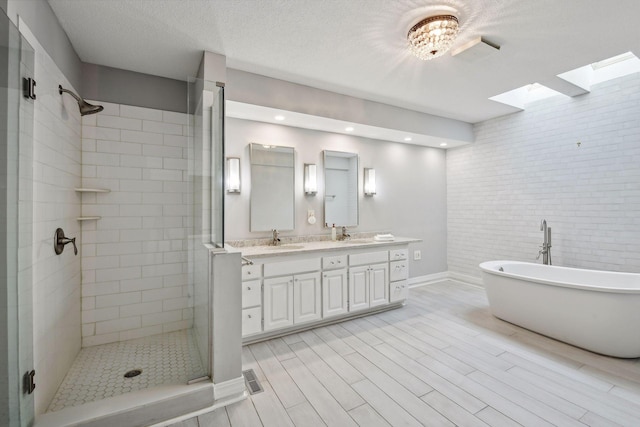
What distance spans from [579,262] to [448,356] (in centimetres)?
247

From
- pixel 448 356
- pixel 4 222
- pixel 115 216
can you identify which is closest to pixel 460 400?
pixel 448 356

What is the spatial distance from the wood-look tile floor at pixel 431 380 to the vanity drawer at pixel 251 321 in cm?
19

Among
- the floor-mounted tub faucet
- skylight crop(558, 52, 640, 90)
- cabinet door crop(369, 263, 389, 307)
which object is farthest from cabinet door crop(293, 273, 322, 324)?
skylight crop(558, 52, 640, 90)

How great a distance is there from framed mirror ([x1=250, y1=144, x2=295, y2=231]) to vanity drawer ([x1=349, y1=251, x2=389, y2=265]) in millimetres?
877

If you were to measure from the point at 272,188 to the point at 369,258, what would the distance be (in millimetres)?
1491

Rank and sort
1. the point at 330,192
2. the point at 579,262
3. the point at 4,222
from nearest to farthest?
the point at 4,222, the point at 579,262, the point at 330,192

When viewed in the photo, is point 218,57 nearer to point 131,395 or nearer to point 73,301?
point 73,301

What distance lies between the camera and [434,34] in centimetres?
207

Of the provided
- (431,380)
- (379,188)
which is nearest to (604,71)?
(379,188)

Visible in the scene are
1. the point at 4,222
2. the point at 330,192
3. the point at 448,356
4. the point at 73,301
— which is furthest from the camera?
the point at 330,192

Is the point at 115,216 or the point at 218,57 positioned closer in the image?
the point at 218,57

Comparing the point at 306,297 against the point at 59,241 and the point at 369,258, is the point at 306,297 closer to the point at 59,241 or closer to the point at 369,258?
the point at 369,258

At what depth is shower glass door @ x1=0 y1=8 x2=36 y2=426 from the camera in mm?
1402

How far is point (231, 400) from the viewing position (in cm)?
206
